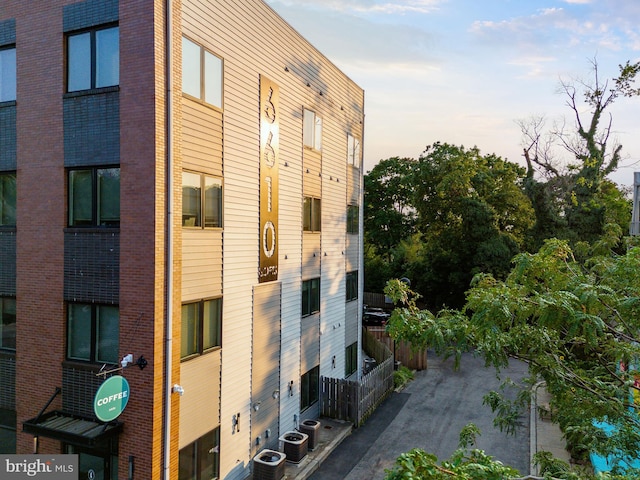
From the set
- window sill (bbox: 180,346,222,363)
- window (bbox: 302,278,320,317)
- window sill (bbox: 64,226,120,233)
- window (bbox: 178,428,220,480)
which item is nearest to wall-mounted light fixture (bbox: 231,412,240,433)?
window (bbox: 178,428,220,480)

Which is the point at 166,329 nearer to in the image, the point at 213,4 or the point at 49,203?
the point at 49,203

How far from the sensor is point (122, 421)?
408 inches

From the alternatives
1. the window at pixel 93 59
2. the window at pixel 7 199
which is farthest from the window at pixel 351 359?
the window at pixel 93 59

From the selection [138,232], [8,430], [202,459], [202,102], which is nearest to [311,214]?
[202,102]

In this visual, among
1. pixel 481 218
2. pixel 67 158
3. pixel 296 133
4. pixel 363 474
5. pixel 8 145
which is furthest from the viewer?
pixel 481 218

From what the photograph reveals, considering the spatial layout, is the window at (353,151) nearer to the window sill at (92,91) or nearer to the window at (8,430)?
the window sill at (92,91)

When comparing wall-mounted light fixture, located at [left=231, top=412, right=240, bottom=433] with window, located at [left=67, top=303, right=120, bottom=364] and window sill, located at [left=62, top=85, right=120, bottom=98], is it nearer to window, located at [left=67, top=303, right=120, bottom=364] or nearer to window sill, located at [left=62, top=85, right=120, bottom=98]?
window, located at [left=67, top=303, right=120, bottom=364]

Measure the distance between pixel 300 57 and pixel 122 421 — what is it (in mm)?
12580

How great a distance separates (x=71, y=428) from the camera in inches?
412

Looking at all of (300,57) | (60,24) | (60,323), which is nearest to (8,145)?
(60,24)

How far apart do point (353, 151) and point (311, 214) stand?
214 inches

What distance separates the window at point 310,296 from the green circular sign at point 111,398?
8.12 metres

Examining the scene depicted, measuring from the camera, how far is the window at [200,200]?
11259 millimetres

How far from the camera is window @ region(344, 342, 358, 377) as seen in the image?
21.7m
